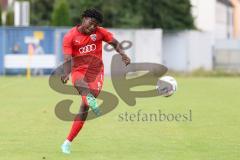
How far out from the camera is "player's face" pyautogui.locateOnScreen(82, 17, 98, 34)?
11398mm

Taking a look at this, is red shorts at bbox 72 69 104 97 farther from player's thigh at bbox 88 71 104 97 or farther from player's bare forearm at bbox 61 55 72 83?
player's bare forearm at bbox 61 55 72 83

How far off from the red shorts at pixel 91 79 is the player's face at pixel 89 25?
0.75m

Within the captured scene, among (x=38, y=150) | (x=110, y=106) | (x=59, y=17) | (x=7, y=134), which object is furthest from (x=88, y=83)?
(x=59, y=17)

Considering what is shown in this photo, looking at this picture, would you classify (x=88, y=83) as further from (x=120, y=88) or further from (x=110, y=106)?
(x=120, y=88)

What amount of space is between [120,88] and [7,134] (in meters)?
13.8

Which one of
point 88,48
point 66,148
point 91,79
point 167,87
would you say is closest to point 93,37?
point 88,48

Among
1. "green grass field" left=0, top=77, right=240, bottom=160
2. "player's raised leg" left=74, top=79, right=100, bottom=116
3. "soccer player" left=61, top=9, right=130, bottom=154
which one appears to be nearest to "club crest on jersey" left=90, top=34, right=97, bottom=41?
"soccer player" left=61, top=9, right=130, bottom=154

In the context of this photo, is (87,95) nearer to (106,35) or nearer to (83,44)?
(83,44)

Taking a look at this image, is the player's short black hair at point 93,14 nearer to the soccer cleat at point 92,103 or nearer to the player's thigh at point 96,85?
the player's thigh at point 96,85

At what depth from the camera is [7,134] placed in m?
13.9

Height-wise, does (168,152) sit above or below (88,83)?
below

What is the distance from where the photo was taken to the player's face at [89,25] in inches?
449

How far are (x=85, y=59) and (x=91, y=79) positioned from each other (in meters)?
0.34

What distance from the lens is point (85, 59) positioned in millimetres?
11906
